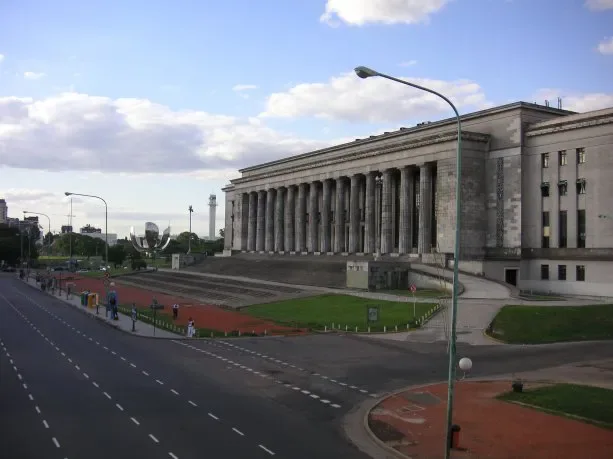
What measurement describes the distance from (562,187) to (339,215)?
1466 inches

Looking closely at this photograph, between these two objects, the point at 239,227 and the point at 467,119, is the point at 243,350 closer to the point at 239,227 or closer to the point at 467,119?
the point at 467,119

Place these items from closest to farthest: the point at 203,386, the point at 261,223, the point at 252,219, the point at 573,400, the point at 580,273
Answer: the point at 573,400, the point at 203,386, the point at 580,273, the point at 261,223, the point at 252,219

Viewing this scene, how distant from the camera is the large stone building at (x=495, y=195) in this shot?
2453 inches

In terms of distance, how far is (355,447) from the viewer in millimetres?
19062

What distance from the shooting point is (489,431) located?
2091 cm

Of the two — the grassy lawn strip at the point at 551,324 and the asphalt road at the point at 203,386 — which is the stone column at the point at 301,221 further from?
the asphalt road at the point at 203,386

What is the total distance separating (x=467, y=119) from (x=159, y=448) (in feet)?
219

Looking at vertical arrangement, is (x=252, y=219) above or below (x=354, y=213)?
above

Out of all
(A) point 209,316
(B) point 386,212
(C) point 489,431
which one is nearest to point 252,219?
(B) point 386,212

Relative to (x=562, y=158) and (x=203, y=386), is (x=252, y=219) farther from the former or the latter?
(x=203, y=386)

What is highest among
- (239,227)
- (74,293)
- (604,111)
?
(604,111)

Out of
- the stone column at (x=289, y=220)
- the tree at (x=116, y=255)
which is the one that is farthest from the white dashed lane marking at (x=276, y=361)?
the tree at (x=116, y=255)

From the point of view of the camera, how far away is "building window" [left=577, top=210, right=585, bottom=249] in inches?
2500

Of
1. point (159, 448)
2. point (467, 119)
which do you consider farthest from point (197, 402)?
point (467, 119)
